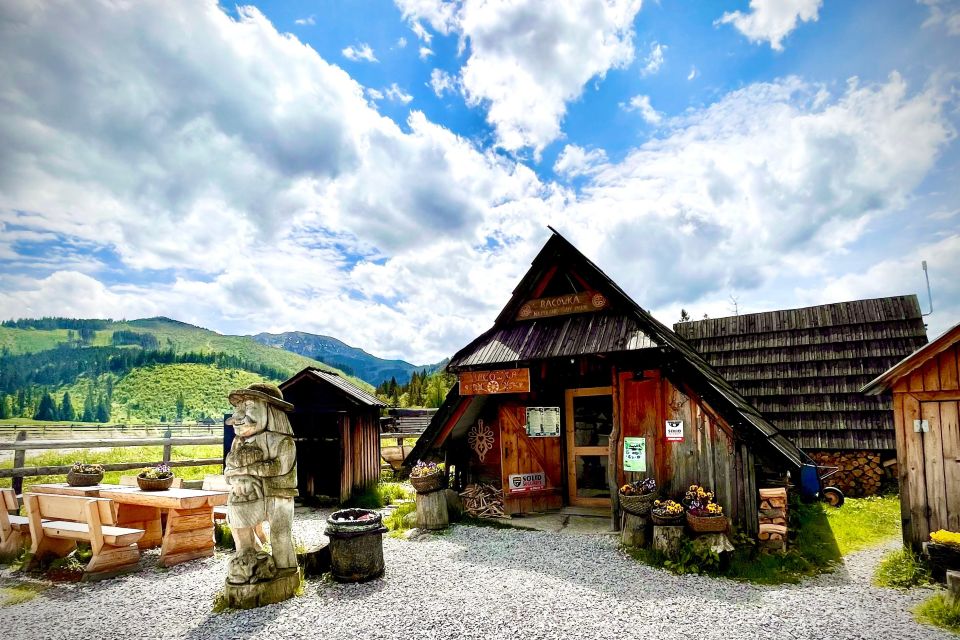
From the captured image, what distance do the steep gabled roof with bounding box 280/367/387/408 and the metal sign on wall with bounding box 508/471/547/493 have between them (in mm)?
4160

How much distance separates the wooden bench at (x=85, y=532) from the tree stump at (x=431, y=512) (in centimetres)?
448

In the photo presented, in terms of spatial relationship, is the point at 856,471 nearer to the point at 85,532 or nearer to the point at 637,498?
the point at 637,498

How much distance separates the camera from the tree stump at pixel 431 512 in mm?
9242

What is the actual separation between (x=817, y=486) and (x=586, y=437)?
4.58 m

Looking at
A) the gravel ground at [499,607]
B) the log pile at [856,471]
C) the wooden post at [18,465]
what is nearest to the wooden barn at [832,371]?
the log pile at [856,471]

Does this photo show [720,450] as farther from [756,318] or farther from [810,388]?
[756,318]

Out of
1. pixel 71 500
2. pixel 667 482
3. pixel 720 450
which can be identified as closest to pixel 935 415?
pixel 720 450

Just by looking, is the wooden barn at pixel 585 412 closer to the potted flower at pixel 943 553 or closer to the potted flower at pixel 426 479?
the potted flower at pixel 426 479

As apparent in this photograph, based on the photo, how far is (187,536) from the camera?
297 inches

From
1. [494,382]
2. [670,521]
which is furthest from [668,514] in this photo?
[494,382]

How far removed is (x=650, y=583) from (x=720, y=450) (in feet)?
8.91

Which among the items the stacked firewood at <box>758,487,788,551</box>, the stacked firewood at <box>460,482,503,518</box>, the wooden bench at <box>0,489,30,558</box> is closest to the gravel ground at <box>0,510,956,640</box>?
the stacked firewood at <box>758,487,788,551</box>

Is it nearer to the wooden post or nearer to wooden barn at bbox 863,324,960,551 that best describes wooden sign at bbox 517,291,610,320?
wooden barn at bbox 863,324,960,551

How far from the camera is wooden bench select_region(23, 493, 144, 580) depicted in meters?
6.71
